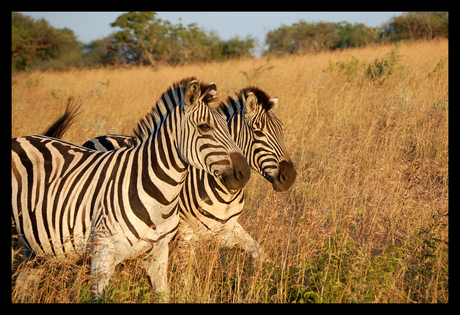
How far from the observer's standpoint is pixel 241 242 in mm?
3539

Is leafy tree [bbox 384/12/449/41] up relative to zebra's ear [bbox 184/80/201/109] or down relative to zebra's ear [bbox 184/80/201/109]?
up

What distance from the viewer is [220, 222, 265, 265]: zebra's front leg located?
344 centimetres

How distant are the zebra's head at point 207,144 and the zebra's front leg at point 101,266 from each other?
860 millimetres

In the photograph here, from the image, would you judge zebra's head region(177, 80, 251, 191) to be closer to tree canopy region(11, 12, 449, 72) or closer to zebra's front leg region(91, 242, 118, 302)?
zebra's front leg region(91, 242, 118, 302)

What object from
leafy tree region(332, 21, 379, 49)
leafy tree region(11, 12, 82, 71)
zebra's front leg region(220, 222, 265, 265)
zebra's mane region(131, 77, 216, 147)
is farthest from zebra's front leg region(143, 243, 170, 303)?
leafy tree region(11, 12, 82, 71)

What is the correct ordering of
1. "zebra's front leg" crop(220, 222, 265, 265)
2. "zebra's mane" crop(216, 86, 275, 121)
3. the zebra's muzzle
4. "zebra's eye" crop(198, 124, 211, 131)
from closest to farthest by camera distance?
"zebra's eye" crop(198, 124, 211, 131) < the zebra's muzzle < "zebra's front leg" crop(220, 222, 265, 265) < "zebra's mane" crop(216, 86, 275, 121)

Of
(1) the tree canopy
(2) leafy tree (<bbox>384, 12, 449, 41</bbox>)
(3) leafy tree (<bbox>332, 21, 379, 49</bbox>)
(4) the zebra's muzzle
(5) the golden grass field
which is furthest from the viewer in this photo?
(1) the tree canopy

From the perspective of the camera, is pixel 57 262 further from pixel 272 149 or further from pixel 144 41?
pixel 144 41

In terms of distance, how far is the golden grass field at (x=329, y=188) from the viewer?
9.23ft

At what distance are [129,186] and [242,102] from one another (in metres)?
1.65

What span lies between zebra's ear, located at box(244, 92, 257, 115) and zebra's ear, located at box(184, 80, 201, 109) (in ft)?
3.14

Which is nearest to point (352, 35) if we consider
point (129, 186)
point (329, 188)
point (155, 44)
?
point (155, 44)
